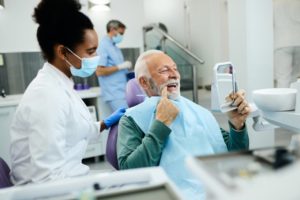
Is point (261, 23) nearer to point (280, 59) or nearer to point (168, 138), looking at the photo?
point (280, 59)

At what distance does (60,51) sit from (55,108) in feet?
1.06

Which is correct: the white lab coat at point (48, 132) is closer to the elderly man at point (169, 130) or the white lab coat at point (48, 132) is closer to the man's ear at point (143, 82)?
the elderly man at point (169, 130)

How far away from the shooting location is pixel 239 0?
266cm

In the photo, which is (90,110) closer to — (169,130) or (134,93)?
(134,93)

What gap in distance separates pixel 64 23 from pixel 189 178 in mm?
847

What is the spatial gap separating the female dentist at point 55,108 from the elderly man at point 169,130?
8.4 inches

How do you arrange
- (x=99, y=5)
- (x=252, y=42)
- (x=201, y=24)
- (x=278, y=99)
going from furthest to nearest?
(x=201, y=24)
(x=99, y=5)
(x=252, y=42)
(x=278, y=99)

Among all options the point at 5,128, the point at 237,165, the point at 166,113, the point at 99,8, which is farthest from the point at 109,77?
the point at 237,165

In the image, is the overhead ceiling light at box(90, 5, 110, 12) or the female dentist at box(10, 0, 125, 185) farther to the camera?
the overhead ceiling light at box(90, 5, 110, 12)

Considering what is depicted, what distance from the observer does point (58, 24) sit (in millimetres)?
1281

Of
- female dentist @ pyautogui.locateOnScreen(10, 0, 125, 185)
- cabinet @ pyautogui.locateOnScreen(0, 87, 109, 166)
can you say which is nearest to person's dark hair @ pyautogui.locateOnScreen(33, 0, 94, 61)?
female dentist @ pyautogui.locateOnScreen(10, 0, 125, 185)

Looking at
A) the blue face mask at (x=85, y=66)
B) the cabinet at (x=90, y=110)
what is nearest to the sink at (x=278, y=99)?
the blue face mask at (x=85, y=66)

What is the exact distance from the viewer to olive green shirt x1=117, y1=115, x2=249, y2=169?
1.21 m

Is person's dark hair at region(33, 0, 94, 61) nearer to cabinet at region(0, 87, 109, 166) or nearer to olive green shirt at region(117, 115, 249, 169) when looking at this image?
olive green shirt at region(117, 115, 249, 169)
